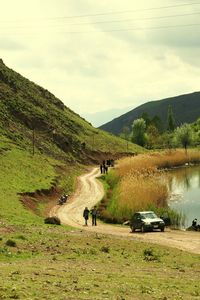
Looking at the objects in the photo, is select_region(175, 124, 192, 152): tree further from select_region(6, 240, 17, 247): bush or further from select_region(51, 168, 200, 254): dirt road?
select_region(6, 240, 17, 247): bush

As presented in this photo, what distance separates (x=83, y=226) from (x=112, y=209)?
22.3 feet

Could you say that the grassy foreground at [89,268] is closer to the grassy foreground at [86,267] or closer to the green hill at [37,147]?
the grassy foreground at [86,267]

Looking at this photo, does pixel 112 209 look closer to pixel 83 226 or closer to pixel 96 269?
pixel 83 226

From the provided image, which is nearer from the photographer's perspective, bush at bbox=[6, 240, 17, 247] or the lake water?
bush at bbox=[6, 240, 17, 247]

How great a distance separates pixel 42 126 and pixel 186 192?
171ft

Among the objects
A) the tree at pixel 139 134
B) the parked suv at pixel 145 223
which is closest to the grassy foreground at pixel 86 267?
the parked suv at pixel 145 223

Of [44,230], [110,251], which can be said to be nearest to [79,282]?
[110,251]

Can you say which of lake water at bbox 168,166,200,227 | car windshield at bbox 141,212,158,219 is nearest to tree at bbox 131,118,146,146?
lake water at bbox 168,166,200,227

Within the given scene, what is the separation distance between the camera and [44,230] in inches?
1347

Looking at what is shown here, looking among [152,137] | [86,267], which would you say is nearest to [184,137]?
[152,137]

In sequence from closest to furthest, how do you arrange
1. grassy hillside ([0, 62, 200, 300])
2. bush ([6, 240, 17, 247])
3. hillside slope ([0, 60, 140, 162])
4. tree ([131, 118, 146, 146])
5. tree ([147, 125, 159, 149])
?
grassy hillside ([0, 62, 200, 300]), bush ([6, 240, 17, 247]), hillside slope ([0, 60, 140, 162]), tree ([131, 118, 146, 146]), tree ([147, 125, 159, 149])

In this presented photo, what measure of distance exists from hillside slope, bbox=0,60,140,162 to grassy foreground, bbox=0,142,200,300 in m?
63.8

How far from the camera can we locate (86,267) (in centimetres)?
2162

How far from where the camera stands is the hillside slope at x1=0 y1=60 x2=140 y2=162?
105306mm
